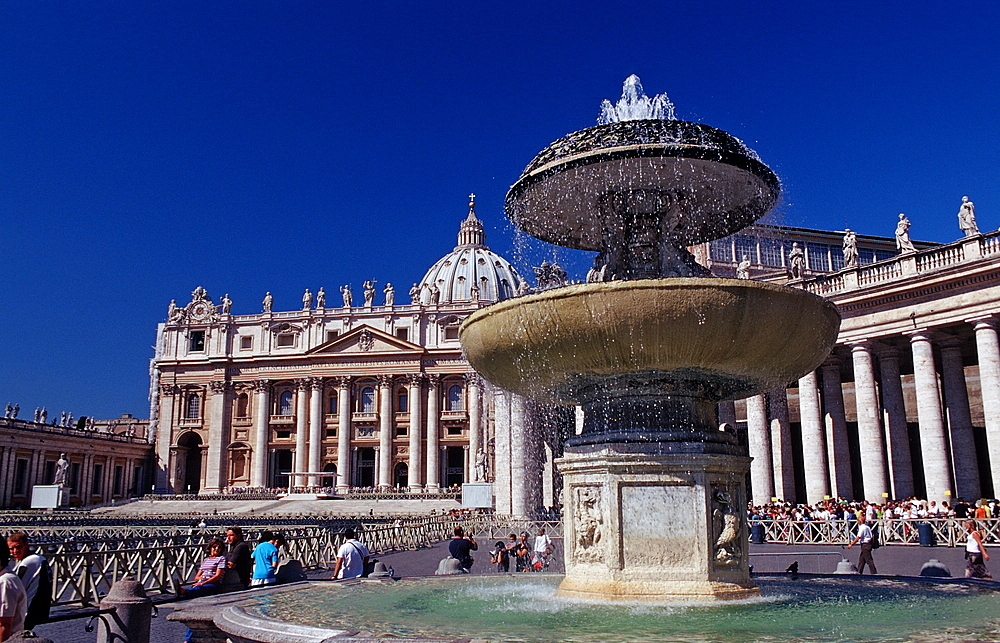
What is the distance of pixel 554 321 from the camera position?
22.2 feet

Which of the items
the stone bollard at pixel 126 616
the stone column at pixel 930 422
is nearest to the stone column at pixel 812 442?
the stone column at pixel 930 422

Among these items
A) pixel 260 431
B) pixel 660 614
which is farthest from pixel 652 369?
pixel 260 431

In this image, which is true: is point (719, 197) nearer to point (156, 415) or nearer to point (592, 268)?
point (592, 268)

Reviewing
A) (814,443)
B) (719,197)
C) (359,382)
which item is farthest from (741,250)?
(359,382)

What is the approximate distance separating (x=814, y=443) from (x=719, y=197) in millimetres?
18878

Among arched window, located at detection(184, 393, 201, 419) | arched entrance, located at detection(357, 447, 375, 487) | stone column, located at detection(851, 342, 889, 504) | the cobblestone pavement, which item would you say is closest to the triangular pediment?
arched entrance, located at detection(357, 447, 375, 487)

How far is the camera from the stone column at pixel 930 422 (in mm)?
22406

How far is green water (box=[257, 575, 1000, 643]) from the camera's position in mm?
5449

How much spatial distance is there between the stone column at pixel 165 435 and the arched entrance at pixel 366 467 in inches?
679

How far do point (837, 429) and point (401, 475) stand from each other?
57706 millimetres

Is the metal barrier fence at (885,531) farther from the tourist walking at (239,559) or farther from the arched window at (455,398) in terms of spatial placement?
the arched window at (455,398)

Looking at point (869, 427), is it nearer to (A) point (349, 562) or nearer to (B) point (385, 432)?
(A) point (349, 562)

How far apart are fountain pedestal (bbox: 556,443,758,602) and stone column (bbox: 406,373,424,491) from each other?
70417 millimetres

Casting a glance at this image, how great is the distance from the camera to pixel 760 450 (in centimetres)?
2695
